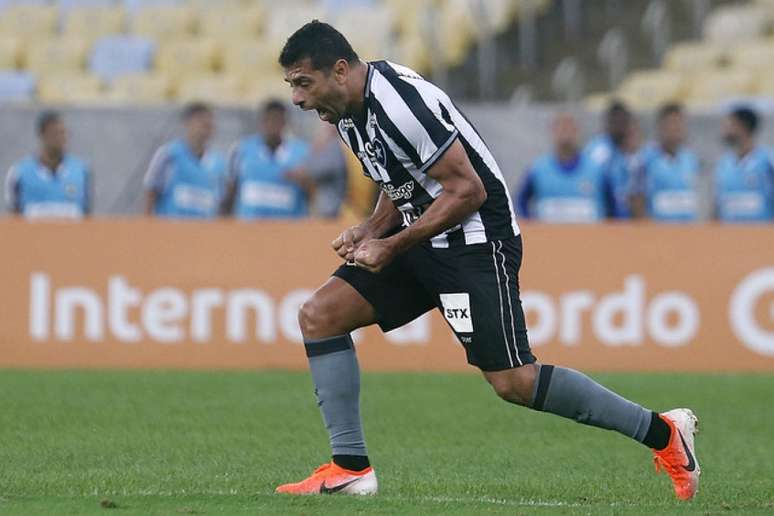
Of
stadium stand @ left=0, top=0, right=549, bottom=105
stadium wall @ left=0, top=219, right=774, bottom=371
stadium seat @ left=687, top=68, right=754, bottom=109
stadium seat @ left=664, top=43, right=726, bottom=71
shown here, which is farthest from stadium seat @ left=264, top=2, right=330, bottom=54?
stadium wall @ left=0, top=219, right=774, bottom=371

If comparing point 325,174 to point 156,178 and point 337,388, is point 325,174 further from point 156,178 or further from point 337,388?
point 337,388

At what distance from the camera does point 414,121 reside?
6594 mm

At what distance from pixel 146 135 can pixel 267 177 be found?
1922 mm

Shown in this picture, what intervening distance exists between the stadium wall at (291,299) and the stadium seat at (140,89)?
5501mm

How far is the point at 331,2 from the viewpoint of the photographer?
20.8m

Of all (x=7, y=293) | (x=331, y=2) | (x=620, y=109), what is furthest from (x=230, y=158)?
(x=331, y=2)

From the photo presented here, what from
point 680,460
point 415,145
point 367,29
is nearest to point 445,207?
point 415,145

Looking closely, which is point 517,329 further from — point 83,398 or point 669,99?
point 669,99

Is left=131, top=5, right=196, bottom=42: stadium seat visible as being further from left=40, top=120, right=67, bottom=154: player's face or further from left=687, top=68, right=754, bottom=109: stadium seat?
left=687, top=68, right=754, bottom=109: stadium seat

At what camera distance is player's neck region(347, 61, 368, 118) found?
669 centimetres

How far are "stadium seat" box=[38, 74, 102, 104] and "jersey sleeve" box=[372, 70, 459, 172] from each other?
12783 mm

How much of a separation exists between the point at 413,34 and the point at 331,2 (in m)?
1.43

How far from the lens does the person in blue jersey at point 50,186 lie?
15.0 metres

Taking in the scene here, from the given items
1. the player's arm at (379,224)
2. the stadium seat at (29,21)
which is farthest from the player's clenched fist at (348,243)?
the stadium seat at (29,21)
